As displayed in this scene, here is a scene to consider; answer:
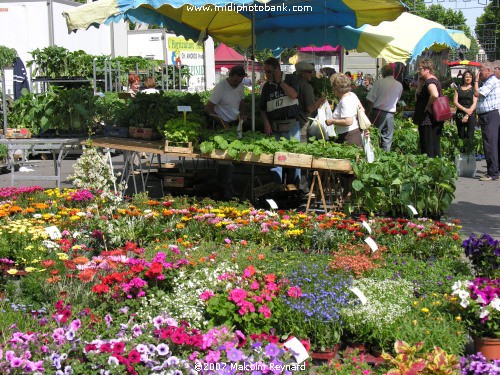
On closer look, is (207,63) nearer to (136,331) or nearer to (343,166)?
(343,166)

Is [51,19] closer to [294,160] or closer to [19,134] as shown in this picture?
[19,134]

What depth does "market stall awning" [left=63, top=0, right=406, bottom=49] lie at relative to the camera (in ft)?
25.3

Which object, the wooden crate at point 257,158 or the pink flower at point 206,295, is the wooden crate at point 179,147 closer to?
the wooden crate at point 257,158

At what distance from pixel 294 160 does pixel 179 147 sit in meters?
1.44

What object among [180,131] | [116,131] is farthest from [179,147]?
[116,131]

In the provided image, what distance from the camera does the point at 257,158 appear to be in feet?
26.1

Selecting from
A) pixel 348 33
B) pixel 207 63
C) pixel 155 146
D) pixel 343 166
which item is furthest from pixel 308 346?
pixel 207 63

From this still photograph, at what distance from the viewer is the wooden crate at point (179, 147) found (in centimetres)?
825

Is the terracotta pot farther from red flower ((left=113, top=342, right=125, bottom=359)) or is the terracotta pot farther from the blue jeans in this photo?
the blue jeans

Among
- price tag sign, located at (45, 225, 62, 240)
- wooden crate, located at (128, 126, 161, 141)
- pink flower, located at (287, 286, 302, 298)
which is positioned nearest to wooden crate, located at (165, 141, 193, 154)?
wooden crate, located at (128, 126, 161, 141)

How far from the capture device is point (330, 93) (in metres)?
12.1

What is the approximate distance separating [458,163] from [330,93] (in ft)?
8.33

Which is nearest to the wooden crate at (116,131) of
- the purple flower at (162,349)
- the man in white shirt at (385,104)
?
the man in white shirt at (385,104)

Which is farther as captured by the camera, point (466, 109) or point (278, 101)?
point (466, 109)
